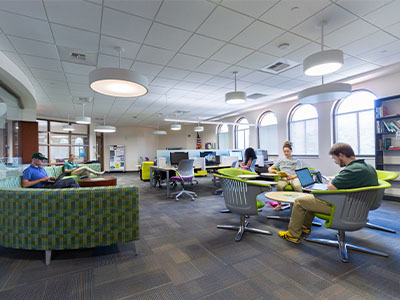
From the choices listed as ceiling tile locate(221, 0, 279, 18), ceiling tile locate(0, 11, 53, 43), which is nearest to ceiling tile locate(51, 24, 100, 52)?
ceiling tile locate(0, 11, 53, 43)

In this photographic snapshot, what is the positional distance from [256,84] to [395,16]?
3.17 metres

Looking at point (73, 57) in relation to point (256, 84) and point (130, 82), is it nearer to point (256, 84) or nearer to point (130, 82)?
point (130, 82)

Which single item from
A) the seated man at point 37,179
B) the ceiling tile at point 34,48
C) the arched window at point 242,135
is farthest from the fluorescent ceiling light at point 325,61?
the arched window at point 242,135

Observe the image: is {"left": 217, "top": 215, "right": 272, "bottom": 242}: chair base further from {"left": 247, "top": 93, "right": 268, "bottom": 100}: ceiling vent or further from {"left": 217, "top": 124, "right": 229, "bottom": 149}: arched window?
{"left": 217, "top": 124, "right": 229, "bottom": 149}: arched window

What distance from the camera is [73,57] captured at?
3.96m

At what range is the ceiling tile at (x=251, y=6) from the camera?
8.56ft

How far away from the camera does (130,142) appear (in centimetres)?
1387

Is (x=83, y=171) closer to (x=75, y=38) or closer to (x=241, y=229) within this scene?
(x=75, y=38)

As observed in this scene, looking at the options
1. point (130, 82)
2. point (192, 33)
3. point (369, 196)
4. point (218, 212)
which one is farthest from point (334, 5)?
point (218, 212)

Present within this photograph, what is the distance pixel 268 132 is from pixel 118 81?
727cm

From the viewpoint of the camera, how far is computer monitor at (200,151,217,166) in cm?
775

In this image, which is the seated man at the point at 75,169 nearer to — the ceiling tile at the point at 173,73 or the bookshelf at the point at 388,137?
the ceiling tile at the point at 173,73

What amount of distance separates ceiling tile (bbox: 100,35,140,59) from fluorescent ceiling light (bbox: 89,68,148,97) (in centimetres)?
87

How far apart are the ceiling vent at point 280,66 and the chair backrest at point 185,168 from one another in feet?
9.50
